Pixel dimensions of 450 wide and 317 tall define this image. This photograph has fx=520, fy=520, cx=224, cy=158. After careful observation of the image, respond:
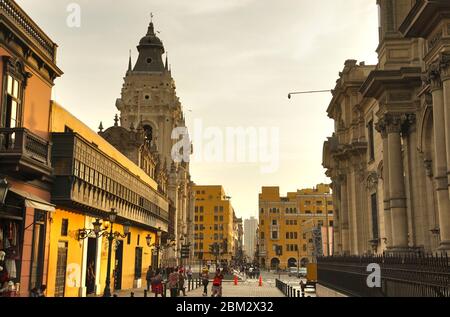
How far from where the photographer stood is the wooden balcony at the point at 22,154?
1806 cm

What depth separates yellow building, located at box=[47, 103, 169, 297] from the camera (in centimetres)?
2380

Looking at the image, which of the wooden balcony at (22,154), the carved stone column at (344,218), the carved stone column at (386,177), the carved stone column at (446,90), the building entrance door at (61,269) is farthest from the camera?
the carved stone column at (344,218)

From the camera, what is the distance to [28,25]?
21266 mm

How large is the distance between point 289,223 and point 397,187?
102343 mm

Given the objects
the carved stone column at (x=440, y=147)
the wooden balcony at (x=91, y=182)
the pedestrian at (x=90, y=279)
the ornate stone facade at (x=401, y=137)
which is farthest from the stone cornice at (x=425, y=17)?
the pedestrian at (x=90, y=279)

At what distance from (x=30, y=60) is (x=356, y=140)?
2904cm

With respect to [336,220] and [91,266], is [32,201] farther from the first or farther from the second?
[336,220]

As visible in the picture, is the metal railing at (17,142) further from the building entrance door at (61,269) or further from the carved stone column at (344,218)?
the carved stone column at (344,218)

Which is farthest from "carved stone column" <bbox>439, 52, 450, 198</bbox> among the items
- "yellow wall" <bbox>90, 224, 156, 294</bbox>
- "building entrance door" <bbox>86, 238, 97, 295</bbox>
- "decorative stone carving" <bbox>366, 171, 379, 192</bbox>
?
"yellow wall" <bbox>90, 224, 156, 294</bbox>

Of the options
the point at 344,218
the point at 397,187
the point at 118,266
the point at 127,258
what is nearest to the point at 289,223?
the point at 344,218

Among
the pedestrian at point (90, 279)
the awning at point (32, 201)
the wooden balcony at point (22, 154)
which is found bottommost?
the pedestrian at point (90, 279)

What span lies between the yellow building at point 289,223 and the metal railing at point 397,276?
98427 millimetres

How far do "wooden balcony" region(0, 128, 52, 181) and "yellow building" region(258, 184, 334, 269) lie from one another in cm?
10837
